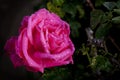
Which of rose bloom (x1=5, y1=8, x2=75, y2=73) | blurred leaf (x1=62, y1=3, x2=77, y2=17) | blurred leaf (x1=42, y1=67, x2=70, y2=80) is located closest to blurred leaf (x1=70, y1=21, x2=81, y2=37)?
blurred leaf (x1=62, y1=3, x2=77, y2=17)

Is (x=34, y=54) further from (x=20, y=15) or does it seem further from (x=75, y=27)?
(x=20, y=15)

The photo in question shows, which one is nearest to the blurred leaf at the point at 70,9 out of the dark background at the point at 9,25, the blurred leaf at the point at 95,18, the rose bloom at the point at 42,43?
the blurred leaf at the point at 95,18

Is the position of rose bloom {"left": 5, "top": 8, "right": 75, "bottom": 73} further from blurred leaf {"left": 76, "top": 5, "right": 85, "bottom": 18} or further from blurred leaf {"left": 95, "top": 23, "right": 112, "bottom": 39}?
blurred leaf {"left": 76, "top": 5, "right": 85, "bottom": 18}

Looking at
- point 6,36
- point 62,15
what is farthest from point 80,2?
point 6,36

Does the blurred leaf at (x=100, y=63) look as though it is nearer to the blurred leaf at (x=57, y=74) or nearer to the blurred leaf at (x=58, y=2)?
the blurred leaf at (x=57, y=74)

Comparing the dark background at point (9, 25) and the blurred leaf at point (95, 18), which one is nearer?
the blurred leaf at point (95, 18)

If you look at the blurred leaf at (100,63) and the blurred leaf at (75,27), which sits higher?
the blurred leaf at (75,27)

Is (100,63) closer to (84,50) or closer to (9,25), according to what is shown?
(84,50)
